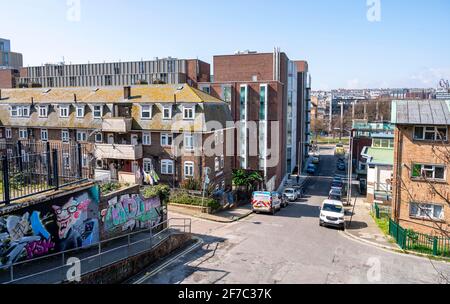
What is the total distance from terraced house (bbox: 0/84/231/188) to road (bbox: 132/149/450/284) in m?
7.87

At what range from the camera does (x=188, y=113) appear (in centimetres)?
3106

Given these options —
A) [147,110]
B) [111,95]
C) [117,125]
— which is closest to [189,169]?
[147,110]

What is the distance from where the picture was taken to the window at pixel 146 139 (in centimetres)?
3216

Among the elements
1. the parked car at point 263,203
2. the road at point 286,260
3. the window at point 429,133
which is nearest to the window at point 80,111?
the road at point 286,260

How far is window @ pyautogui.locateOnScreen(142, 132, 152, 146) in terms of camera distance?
32156 millimetres

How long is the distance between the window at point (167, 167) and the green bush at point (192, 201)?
9.71ft

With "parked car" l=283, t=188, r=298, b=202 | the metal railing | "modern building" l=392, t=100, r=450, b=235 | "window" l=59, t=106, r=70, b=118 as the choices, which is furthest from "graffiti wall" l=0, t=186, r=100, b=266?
"parked car" l=283, t=188, r=298, b=202

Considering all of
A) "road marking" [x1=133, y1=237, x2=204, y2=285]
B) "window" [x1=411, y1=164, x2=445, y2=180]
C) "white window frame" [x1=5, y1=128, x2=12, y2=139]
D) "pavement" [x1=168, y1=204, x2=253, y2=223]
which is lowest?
"pavement" [x1=168, y1=204, x2=253, y2=223]

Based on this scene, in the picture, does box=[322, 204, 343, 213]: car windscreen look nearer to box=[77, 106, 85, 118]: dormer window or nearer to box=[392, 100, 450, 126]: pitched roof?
box=[392, 100, 450, 126]: pitched roof

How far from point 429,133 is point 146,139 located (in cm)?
2056
